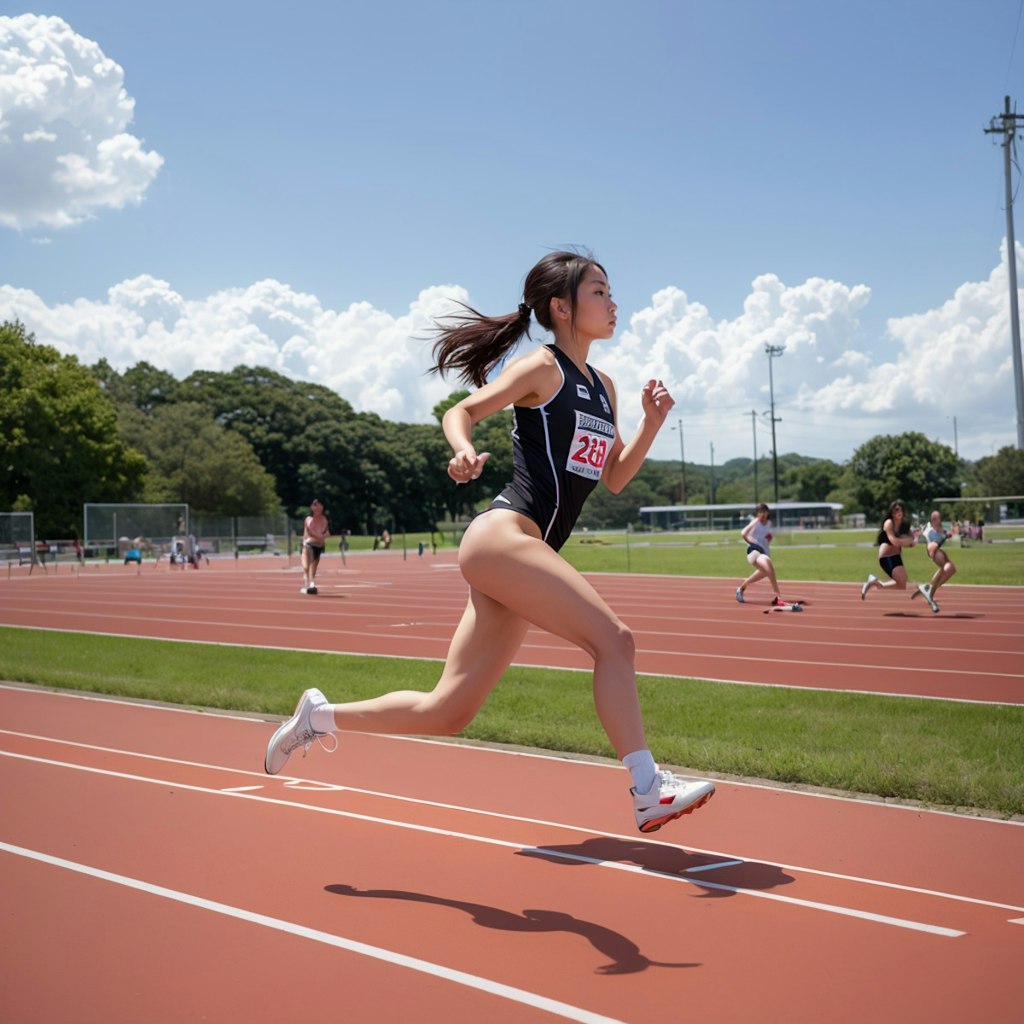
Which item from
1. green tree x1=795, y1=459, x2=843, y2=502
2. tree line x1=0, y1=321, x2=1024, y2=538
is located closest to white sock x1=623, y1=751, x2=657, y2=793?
tree line x1=0, y1=321, x2=1024, y2=538

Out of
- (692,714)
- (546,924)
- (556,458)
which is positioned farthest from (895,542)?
(546,924)

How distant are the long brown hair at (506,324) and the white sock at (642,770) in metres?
1.61

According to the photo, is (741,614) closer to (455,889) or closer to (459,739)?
(459,739)

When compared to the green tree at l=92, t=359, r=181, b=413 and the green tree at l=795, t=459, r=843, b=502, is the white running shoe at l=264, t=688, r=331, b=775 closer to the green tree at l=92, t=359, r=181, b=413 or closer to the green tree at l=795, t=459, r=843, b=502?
the green tree at l=92, t=359, r=181, b=413

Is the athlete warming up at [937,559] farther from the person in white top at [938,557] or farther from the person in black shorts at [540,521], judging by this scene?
the person in black shorts at [540,521]

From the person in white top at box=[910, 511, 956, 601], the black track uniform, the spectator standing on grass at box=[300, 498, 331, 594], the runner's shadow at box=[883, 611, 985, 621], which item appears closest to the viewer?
the black track uniform

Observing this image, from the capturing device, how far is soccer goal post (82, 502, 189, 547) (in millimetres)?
45469

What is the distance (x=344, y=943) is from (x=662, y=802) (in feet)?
3.77

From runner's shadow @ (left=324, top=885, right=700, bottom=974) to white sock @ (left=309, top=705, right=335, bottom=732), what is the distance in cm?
59

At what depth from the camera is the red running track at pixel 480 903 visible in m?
3.27

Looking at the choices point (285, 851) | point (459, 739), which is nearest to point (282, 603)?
point (459, 739)

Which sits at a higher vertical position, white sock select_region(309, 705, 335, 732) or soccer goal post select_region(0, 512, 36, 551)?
soccer goal post select_region(0, 512, 36, 551)

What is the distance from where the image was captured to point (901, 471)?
100 m

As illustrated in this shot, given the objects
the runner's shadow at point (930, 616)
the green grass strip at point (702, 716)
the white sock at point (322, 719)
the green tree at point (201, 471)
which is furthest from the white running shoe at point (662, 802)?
A: the green tree at point (201, 471)
